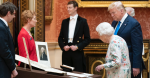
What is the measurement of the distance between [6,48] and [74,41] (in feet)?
6.95

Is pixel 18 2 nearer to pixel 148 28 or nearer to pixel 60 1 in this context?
pixel 60 1

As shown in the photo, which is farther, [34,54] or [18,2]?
[18,2]

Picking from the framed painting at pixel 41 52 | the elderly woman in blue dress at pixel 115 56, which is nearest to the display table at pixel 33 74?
the elderly woman in blue dress at pixel 115 56

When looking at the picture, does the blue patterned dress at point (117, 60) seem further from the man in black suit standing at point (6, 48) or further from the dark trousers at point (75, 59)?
the dark trousers at point (75, 59)

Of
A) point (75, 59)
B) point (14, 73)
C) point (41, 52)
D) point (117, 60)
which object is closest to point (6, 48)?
point (14, 73)

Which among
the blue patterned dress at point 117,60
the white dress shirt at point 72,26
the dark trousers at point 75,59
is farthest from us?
the white dress shirt at point 72,26

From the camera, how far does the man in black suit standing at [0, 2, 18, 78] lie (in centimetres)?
235

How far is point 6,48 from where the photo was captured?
237cm

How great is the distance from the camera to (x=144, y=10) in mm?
6055

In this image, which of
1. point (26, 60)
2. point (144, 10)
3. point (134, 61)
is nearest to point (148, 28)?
point (144, 10)

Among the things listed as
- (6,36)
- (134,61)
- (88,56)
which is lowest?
(88,56)

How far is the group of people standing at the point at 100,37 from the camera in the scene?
2441 mm

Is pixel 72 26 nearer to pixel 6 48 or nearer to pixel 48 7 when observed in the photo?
pixel 48 7

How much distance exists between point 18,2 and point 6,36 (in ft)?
7.45
